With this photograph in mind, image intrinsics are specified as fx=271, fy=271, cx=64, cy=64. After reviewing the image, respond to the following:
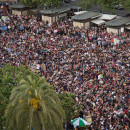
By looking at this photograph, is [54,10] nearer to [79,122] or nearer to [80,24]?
[80,24]

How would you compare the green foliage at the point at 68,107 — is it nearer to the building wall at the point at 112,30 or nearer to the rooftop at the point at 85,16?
the building wall at the point at 112,30

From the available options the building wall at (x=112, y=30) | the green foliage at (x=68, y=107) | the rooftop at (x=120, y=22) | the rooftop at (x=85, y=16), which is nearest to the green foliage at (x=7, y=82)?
the green foliage at (x=68, y=107)

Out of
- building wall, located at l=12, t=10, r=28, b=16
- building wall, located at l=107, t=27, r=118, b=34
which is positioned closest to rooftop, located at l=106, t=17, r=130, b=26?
building wall, located at l=107, t=27, r=118, b=34

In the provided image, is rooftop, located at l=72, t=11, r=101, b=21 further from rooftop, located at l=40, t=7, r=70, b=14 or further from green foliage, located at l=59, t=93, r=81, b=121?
green foliage, located at l=59, t=93, r=81, b=121

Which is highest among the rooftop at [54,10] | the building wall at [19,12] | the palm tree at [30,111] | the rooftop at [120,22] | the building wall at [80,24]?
the rooftop at [54,10]

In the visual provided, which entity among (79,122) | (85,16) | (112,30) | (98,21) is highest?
(85,16)

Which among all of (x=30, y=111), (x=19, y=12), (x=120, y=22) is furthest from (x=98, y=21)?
(x=30, y=111)
